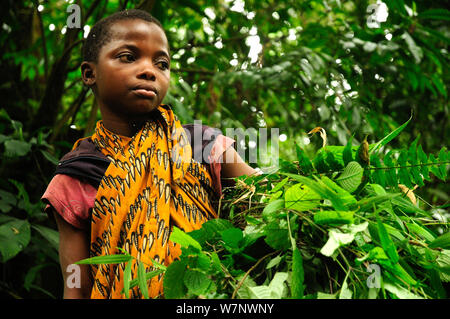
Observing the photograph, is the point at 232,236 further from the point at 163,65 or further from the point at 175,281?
the point at 163,65

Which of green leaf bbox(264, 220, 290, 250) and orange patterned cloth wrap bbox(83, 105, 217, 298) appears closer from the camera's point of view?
green leaf bbox(264, 220, 290, 250)

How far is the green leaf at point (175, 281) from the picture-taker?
0.51m

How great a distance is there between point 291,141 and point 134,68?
1.22 metres

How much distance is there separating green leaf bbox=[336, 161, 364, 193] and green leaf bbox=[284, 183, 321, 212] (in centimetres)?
5

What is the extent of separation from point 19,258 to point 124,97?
1.17 m

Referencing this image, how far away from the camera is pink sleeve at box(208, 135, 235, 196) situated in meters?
0.87

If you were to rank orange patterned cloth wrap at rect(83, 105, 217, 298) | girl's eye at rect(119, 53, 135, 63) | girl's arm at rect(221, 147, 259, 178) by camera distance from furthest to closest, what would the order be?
girl's arm at rect(221, 147, 259, 178), girl's eye at rect(119, 53, 135, 63), orange patterned cloth wrap at rect(83, 105, 217, 298)

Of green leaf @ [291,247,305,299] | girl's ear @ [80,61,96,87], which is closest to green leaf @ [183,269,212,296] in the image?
green leaf @ [291,247,305,299]

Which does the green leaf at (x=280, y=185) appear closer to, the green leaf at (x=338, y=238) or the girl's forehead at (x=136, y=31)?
the green leaf at (x=338, y=238)

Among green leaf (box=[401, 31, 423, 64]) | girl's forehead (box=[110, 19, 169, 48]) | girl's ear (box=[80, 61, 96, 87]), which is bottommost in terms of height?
green leaf (box=[401, 31, 423, 64])

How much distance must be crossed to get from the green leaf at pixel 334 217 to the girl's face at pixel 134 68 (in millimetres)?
449

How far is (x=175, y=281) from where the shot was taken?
1.69ft

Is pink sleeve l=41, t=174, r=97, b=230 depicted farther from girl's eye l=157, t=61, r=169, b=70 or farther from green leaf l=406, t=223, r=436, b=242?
green leaf l=406, t=223, r=436, b=242
